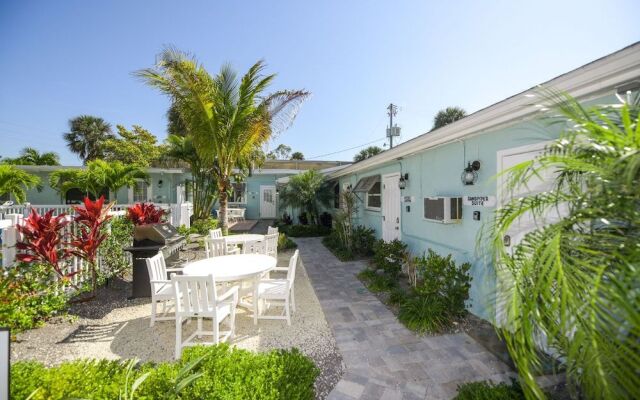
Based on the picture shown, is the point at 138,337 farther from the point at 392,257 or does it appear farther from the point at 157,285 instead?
the point at 392,257

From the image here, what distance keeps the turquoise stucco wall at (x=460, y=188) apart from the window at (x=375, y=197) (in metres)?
1.55

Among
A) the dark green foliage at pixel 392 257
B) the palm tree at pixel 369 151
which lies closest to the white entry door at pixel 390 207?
A: the dark green foliage at pixel 392 257

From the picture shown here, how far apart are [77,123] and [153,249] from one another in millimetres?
29530

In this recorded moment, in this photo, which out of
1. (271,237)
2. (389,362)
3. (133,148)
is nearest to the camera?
(389,362)

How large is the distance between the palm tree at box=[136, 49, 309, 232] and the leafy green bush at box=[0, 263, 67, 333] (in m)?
4.44

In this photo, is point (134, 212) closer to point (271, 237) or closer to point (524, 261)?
point (271, 237)

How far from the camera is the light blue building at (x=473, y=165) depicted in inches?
93.3

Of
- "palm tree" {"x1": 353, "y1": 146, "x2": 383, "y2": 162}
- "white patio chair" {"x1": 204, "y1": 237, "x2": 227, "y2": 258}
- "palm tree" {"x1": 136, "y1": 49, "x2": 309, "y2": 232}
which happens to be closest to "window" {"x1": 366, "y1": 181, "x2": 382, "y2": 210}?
"palm tree" {"x1": 136, "y1": 49, "x2": 309, "y2": 232}

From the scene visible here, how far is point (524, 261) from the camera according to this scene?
4.63 feet

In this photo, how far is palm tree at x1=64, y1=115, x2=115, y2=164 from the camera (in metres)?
24.9

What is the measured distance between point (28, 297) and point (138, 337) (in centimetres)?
174

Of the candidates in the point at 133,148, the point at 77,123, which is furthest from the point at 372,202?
the point at 77,123

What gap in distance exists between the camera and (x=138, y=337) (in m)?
3.70

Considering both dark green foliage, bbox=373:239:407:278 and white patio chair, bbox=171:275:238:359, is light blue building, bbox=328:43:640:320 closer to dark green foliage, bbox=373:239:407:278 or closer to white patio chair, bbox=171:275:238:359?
dark green foliage, bbox=373:239:407:278
